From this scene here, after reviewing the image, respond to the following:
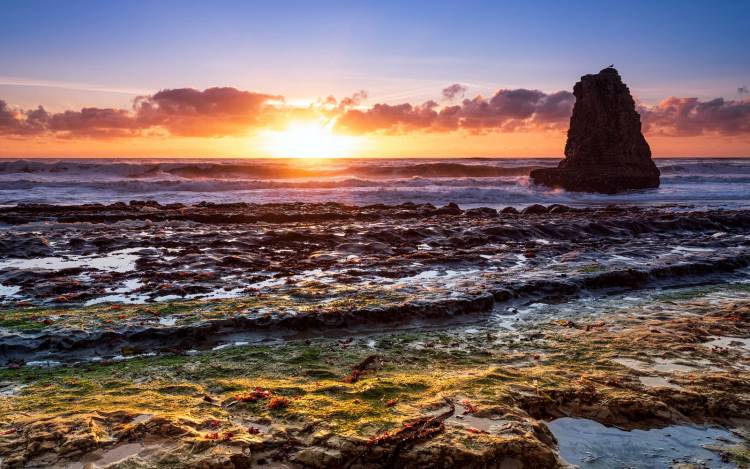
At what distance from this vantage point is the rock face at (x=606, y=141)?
43969 mm

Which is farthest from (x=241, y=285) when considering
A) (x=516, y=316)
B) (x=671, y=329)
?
(x=671, y=329)

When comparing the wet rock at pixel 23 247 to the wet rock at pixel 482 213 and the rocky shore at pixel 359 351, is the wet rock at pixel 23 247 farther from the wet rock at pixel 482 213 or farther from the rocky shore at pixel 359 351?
the wet rock at pixel 482 213

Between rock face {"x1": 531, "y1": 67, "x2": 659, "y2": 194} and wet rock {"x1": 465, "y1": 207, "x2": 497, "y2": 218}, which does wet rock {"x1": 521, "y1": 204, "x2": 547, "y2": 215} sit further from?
rock face {"x1": 531, "y1": 67, "x2": 659, "y2": 194}

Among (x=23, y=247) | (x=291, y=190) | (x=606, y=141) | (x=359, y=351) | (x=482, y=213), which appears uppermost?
(x=606, y=141)

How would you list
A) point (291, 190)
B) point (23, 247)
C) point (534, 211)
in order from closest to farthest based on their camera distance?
point (23, 247) → point (534, 211) → point (291, 190)

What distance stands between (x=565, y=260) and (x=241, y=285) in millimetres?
7333

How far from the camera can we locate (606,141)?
4503 cm

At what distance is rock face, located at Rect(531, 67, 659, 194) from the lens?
43969 millimetres

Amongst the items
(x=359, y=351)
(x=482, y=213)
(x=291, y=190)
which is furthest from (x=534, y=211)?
(x=291, y=190)

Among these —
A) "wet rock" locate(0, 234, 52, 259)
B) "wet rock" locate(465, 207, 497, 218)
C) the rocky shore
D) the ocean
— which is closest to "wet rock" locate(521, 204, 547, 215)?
"wet rock" locate(465, 207, 497, 218)

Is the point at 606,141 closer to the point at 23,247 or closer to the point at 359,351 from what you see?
the point at 23,247

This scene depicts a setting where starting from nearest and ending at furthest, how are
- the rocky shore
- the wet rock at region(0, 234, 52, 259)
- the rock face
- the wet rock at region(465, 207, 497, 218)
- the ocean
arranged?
1. the rocky shore
2. the wet rock at region(0, 234, 52, 259)
3. the wet rock at region(465, 207, 497, 218)
4. the ocean
5. the rock face

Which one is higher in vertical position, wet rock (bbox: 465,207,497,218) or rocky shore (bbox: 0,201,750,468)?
wet rock (bbox: 465,207,497,218)

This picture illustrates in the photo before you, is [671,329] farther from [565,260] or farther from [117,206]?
[117,206]
